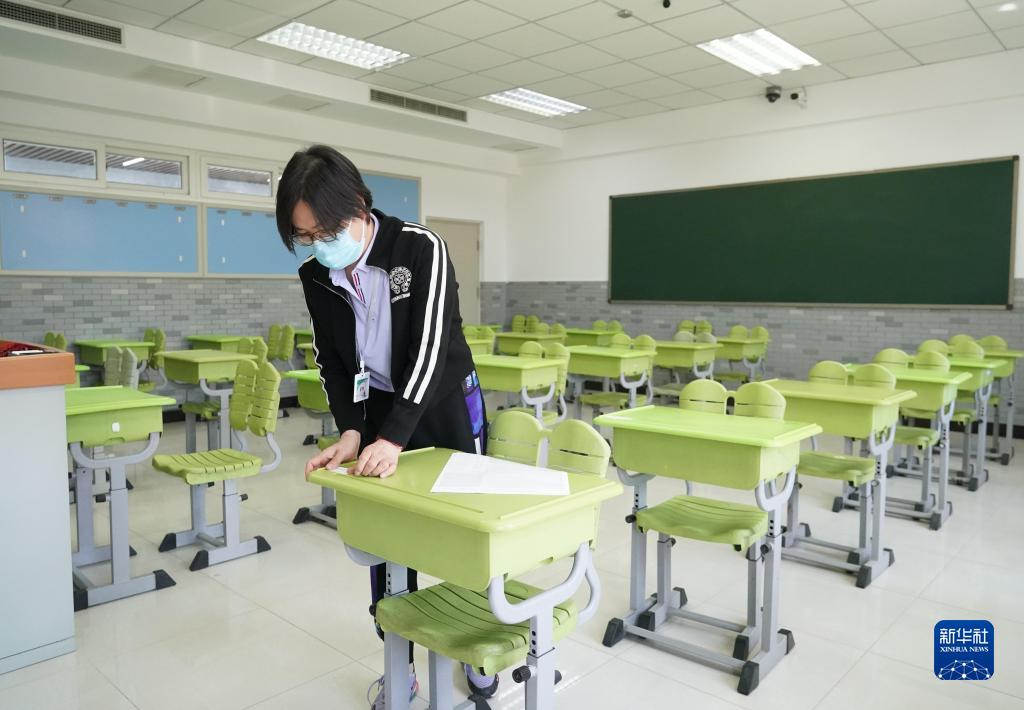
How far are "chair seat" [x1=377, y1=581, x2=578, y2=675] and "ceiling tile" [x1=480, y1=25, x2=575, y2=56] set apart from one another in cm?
576

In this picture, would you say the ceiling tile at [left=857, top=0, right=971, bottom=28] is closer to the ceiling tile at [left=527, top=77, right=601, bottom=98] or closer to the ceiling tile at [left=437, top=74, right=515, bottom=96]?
the ceiling tile at [left=527, top=77, right=601, bottom=98]

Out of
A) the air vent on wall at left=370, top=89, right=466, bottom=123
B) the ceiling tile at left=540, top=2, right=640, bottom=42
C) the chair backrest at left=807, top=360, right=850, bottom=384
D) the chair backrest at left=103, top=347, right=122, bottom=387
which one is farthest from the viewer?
the air vent on wall at left=370, top=89, right=466, bottom=123

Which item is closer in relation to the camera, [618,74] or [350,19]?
[350,19]

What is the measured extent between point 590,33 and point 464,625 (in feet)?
20.0

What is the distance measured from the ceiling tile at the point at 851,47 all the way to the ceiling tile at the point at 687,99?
163 cm

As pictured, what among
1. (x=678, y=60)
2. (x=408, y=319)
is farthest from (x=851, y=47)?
(x=408, y=319)

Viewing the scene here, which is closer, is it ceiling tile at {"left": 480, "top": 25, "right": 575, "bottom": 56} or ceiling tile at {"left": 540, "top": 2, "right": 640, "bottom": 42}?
ceiling tile at {"left": 540, "top": 2, "right": 640, "bottom": 42}

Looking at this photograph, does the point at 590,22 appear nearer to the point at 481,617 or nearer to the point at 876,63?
the point at 876,63

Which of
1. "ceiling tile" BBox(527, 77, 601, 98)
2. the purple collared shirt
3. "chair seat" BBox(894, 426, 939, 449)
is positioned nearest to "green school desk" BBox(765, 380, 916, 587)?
"chair seat" BBox(894, 426, 939, 449)

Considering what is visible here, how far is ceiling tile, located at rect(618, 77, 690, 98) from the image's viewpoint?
27.1 ft

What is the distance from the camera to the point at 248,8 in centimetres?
605

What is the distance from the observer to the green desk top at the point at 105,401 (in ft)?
10.5

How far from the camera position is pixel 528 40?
688 cm

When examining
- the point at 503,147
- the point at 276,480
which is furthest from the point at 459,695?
the point at 503,147
